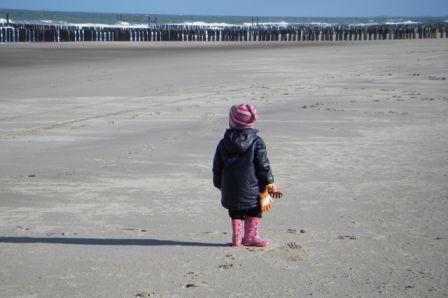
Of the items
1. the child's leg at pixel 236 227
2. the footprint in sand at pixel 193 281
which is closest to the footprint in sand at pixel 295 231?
the child's leg at pixel 236 227

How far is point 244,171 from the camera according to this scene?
5.47m

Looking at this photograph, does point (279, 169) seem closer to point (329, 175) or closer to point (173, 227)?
point (329, 175)

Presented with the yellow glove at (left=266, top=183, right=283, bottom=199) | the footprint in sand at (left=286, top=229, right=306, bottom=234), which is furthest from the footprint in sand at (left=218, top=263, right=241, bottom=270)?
the footprint in sand at (left=286, top=229, right=306, bottom=234)

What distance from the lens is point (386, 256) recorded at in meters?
5.37

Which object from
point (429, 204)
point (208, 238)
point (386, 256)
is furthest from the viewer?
point (429, 204)

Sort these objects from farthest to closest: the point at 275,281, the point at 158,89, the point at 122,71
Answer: the point at 122,71, the point at 158,89, the point at 275,281

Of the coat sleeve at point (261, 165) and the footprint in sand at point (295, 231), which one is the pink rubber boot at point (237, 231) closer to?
the coat sleeve at point (261, 165)

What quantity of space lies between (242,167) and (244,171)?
32 millimetres

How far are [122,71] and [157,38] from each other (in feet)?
173

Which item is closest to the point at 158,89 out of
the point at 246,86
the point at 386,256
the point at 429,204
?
the point at 246,86

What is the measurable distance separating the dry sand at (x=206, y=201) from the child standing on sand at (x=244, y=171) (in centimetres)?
31

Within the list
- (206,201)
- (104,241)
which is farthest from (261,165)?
(206,201)

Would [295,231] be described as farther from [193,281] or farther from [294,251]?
[193,281]

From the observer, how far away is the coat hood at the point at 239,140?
17.8 feet
